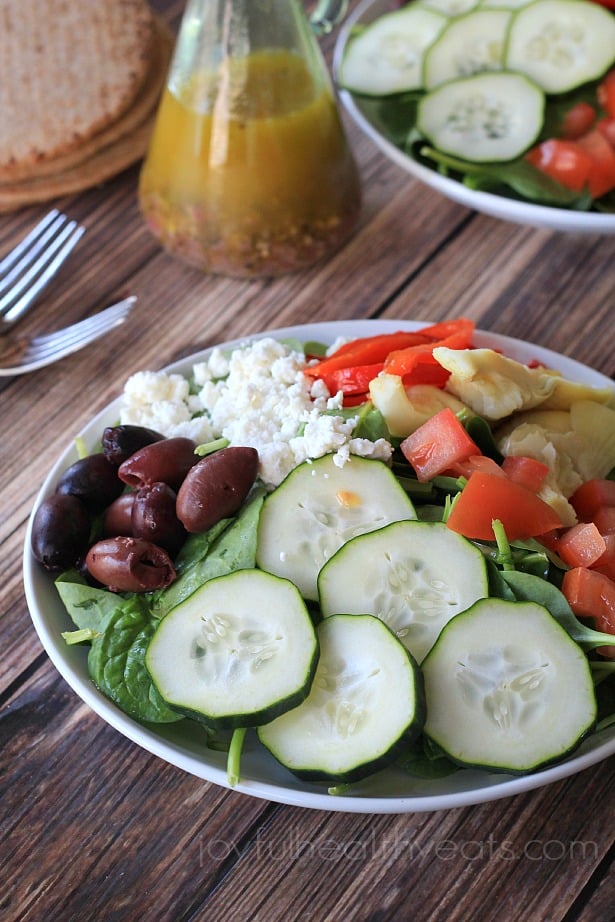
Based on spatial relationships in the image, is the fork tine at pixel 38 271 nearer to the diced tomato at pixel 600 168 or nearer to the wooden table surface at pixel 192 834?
the wooden table surface at pixel 192 834

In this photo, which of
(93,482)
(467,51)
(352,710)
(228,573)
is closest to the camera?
(352,710)

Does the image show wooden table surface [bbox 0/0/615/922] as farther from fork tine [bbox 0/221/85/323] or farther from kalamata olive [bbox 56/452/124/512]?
kalamata olive [bbox 56/452/124/512]

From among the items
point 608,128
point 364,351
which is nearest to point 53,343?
point 364,351

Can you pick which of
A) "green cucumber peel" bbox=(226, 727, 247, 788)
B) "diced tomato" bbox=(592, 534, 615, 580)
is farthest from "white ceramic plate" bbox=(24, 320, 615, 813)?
"diced tomato" bbox=(592, 534, 615, 580)

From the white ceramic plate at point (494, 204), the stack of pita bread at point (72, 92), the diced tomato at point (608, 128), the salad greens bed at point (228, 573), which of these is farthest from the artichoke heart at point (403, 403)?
the stack of pita bread at point (72, 92)

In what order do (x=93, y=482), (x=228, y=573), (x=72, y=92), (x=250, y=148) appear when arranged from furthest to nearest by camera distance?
(x=72, y=92) < (x=250, y=148) < (x=93, y=482) < (x=228, y=573)

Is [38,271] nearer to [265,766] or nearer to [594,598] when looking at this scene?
[265,766]
